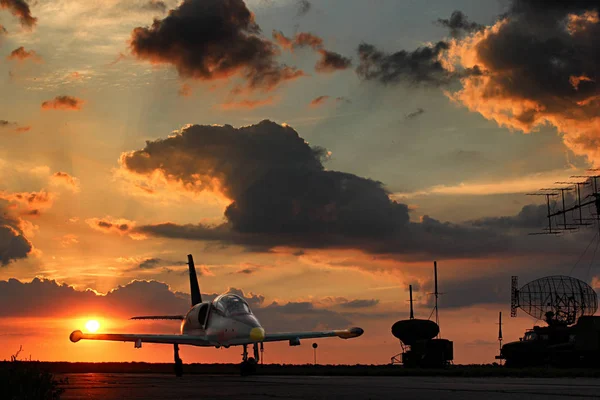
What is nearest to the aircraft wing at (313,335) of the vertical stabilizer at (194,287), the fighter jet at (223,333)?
the fighter jet at (223,333)

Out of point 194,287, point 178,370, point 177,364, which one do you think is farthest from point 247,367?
point 194,287

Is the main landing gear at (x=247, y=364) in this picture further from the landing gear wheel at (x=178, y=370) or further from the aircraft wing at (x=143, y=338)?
the landing gear wheel at (x=178, y=370)

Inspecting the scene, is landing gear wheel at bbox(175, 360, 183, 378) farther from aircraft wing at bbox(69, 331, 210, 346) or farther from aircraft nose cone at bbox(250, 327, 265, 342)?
aircraft nose cone at bbox(250, 327, 265, 342)

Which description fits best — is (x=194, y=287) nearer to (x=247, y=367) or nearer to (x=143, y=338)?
(x=143, y=338)

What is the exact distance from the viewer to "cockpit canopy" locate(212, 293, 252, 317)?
153ft

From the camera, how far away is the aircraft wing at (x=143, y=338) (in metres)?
48.8

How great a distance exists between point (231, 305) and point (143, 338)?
6.68 m

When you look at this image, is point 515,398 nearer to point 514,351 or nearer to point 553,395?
point 553,395

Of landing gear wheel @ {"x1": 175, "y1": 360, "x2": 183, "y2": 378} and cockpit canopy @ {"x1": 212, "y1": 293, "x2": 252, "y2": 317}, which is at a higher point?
cockpit canopy @ {"x1": 212, "y1": 293, "x2": 252, "y2": 317}

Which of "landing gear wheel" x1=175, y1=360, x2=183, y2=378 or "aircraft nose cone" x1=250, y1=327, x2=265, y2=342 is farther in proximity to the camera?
"landing gear wheel" x1=175, y1=360, x2=183, y2=378

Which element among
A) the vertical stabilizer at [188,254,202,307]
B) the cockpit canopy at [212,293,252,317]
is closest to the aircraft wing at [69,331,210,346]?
the cockpit canopy at [212,293,252,317]

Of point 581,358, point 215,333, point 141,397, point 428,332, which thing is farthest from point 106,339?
point 428,332

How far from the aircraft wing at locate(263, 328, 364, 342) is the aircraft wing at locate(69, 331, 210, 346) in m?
4.09

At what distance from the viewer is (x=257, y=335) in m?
44.9
